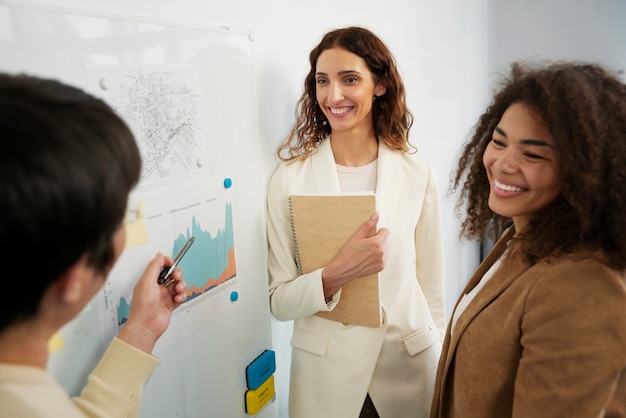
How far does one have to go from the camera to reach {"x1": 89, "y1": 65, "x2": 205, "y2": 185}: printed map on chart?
82cm

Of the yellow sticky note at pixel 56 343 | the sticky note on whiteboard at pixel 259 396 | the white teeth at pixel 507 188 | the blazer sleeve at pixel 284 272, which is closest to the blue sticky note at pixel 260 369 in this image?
the sticky note on whiteboard at pixel 259 396

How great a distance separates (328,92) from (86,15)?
2.21 ft

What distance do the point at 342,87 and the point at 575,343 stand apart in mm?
860

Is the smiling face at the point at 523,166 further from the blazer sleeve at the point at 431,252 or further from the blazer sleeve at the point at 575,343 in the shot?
the blazer sleeve at the point at 431,252

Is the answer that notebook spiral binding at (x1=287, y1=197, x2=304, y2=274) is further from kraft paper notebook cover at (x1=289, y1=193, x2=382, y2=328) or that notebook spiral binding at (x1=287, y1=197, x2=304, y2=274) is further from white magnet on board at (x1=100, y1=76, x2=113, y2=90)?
white magnet on board at (x1=100, y1=76, x2=113, y2=90)

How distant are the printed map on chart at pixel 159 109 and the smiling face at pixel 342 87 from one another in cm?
42

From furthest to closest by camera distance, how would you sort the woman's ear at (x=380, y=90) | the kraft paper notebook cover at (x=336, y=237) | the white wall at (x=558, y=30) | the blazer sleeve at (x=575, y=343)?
the white wall at (x=558, y=30)
the woman's ear at (x=380, y=90)
the kraft paper notebook cover at (x=336, y=237)
the blazer sleeve at (x=575, y=343)

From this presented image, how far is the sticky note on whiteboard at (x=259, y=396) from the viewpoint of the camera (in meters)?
1.26

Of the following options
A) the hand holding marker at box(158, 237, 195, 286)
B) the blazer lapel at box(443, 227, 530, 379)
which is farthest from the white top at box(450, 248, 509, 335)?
the hand holding marker at box(158, 237, 195, 286)

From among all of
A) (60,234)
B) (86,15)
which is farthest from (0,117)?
(86,15)

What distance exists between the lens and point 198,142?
1007mm

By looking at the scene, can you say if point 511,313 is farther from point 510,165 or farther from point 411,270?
point 411,270

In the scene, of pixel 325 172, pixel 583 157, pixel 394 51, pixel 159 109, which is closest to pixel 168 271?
pixel 159 109

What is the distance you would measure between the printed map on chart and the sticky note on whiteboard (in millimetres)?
689
